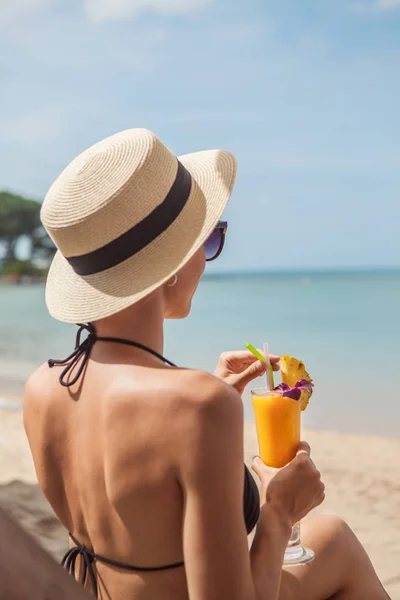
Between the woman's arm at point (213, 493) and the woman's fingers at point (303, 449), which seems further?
the woman's fingers at point (303, 449)

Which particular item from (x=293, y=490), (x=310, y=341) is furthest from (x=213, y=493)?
(x=310, y=341)

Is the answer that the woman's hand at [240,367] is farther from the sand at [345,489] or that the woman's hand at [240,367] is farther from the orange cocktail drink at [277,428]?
the sand at [345,489]

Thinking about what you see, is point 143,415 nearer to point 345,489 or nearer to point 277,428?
point 277,428

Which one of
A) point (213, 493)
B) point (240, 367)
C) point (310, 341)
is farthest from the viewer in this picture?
point (310, 341)

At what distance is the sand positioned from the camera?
4.16 m

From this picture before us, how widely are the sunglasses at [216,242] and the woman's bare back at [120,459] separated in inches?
14.6

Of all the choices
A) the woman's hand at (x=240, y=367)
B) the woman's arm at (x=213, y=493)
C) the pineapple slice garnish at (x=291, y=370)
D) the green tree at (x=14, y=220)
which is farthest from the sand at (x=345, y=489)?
the green tree at (x=14, y=220)

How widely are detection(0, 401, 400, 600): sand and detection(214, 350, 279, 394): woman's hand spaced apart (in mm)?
1548

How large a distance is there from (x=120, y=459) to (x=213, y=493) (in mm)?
186

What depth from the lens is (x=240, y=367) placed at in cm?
200

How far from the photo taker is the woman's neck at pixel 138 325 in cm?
150

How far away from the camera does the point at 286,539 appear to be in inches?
59.3

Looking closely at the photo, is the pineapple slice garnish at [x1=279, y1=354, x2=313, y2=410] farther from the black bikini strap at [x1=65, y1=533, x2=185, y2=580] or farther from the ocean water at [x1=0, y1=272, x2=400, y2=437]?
the ocean water at [x1=0, y1=272, x2=400, y2=437]

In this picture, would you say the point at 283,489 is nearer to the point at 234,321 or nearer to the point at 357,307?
the point at 234,321
